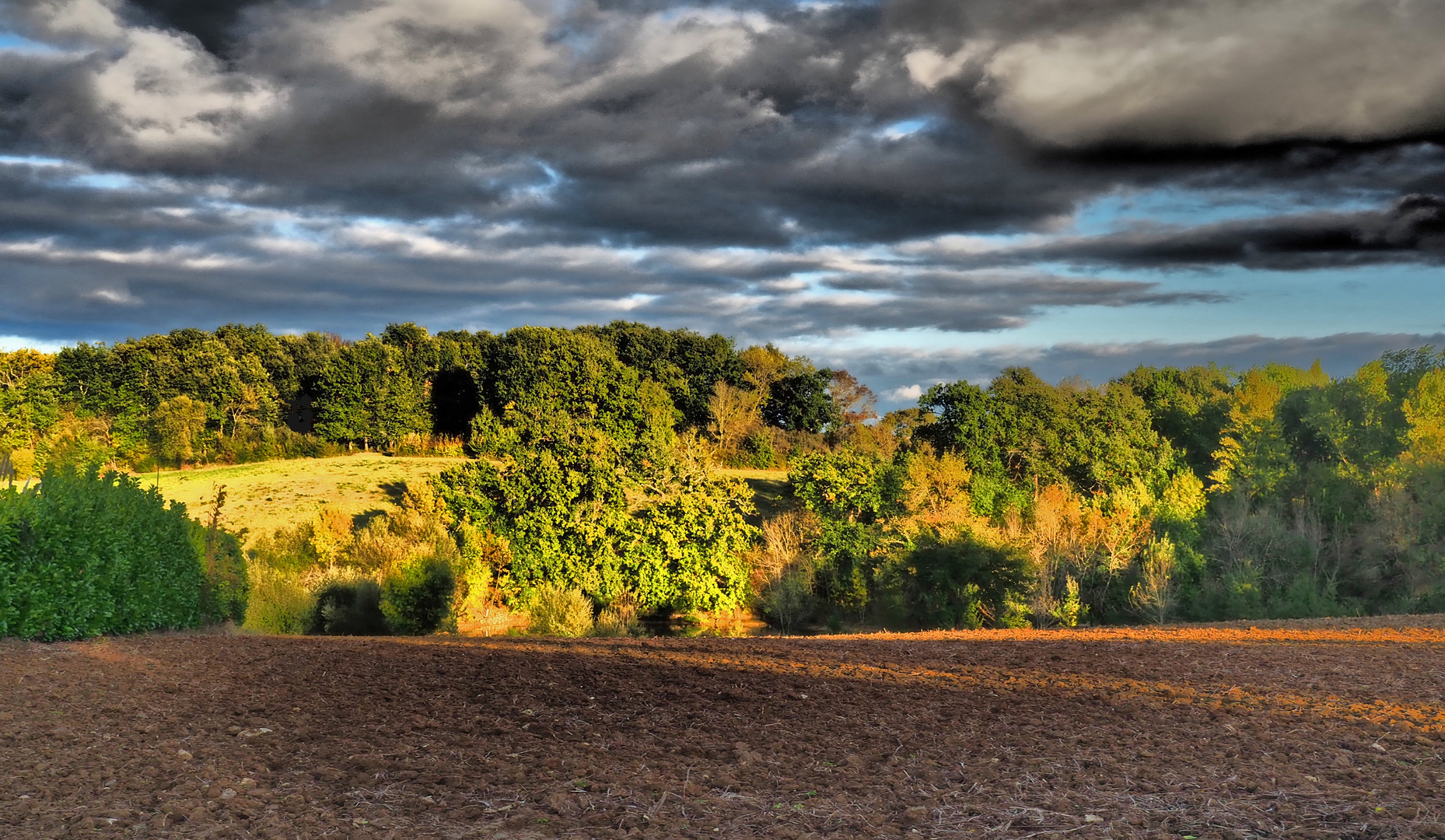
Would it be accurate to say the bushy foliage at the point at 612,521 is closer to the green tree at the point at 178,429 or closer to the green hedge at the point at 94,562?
the green hedge at the point at 94,562

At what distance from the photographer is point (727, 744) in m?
6.63

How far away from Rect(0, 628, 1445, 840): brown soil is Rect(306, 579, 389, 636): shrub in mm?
12539

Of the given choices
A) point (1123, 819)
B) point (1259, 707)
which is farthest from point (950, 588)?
point (1123, 819)

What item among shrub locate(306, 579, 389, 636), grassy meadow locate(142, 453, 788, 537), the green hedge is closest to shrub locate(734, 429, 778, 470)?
grassy meadow locate(142, 453, 788, 537)

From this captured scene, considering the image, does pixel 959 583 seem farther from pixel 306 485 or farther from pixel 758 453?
pixel 306 485

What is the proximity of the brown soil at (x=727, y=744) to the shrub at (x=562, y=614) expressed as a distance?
561 inches

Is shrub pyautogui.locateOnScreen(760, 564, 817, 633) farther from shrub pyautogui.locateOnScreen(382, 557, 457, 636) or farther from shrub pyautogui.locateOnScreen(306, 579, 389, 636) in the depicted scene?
shrub pyautogui.locateOnScreen(306, 579, 389, 636)

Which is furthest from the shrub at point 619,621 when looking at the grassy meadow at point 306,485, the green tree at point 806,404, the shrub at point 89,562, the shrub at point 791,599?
the green tree at point 806,404

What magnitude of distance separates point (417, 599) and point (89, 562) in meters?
10.3

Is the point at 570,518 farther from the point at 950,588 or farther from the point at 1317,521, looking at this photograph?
the point at 1317,521

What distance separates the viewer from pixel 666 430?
37.8 meters

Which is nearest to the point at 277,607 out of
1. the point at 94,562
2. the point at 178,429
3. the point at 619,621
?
the point at 94,562

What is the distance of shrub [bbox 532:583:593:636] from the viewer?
24719mm

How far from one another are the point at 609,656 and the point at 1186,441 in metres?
50.0
